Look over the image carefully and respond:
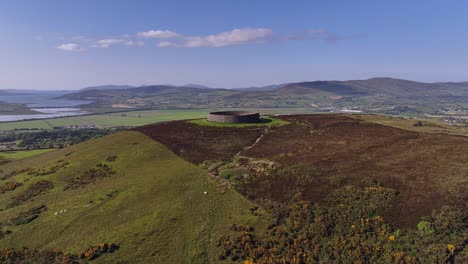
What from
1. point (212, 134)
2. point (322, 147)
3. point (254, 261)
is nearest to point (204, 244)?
point (254, 261)

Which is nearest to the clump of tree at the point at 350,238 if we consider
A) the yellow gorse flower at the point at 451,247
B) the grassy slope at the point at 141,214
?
the yellow gorse flower at the point at 451,247

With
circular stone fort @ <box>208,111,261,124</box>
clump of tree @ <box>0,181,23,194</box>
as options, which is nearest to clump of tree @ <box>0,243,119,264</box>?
clump of tree @ <box>0,181,23,194</box>

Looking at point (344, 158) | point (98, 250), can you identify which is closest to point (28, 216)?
point (98, 250)

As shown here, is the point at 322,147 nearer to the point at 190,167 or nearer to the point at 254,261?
the point at 190,167

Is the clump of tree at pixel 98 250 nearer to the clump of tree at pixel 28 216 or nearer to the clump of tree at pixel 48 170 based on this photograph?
the clump of tree at pixel 28 216

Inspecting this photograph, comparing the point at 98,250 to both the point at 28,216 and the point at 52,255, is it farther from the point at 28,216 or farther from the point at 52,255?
the point at 28,216
